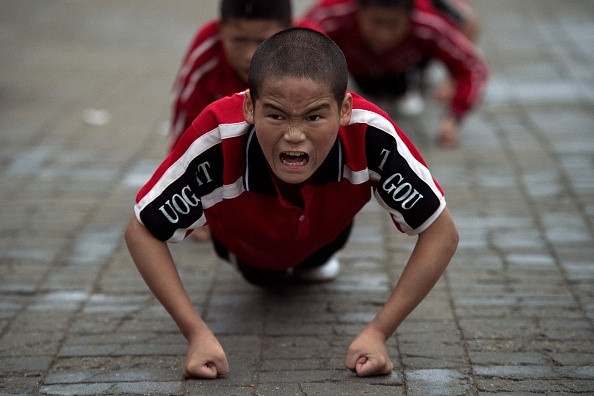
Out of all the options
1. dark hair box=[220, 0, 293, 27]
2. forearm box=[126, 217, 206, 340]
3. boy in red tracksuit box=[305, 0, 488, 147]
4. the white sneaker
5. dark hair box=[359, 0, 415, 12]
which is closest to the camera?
forearm box=[126, 217, 206, 340]

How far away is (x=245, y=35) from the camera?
167 inches

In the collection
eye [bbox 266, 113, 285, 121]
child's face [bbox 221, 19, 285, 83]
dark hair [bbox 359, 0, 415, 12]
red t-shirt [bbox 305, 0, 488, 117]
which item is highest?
eye [bbox 266, 113, 285, 121]

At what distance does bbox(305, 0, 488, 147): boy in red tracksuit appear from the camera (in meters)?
5.81

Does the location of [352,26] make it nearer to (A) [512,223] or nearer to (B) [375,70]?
(B) [375,70]

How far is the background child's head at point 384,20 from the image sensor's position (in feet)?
18.8

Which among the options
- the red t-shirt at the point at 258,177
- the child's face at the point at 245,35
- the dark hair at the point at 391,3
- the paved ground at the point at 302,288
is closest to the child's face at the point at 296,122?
the red t-shirt at the point at 258,177

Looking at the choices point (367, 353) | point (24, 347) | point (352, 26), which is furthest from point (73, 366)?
point (352, 26)

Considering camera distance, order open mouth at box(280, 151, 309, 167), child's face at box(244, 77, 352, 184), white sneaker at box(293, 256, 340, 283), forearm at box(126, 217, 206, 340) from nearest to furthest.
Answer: child's face at box(244, 77, 352, 184) < open mouth at box(280, 151, 309, 167) < forearm at box(126, 217, 206, 340) < white sneaker at box(293, 256, 340, 283)

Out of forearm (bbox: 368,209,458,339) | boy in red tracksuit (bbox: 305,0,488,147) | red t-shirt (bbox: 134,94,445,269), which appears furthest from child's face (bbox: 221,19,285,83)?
boy in red tracksuit (bbox: 305,0,488,147)

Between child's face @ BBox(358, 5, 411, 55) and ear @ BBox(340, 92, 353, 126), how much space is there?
2835 millimetres

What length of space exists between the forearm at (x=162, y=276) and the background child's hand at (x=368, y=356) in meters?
0.48

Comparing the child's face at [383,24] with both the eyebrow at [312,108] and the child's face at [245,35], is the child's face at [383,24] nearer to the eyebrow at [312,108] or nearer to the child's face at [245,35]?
the child's face at [245,35]

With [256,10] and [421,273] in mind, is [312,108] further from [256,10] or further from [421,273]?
[256,10]

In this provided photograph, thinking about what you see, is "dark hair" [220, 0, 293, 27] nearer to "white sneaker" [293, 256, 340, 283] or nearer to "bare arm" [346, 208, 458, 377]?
"white sneaker" [293, 256, 340, 283]
